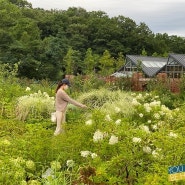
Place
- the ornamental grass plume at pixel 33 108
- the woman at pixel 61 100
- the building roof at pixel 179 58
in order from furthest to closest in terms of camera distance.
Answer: the building roof at pixel 179 58 < the ornamental grass plume at pixel 33 108 < the woman at pixel 61 100

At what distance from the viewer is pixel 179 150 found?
15.7 ft

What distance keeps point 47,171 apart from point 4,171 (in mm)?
672

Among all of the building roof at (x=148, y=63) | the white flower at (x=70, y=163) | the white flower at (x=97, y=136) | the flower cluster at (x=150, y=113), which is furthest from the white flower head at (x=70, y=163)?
the building roof at (x=148, y=63)

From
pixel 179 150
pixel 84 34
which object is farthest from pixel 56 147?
pixel 84 34

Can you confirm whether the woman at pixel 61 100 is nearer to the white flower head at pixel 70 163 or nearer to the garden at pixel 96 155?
the garden at pixel 96 155

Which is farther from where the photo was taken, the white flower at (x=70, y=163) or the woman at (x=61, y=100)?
the woman at (x=61, y=100)

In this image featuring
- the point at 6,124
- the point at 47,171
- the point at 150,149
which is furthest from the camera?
the point at 6,124

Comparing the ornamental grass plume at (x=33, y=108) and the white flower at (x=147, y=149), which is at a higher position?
the white flower at (x=147, y=149)

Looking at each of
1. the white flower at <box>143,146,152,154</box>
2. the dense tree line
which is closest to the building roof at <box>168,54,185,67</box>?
the dense tree line

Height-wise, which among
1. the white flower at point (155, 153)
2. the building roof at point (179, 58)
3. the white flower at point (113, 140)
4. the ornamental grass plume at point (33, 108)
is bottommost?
the ornamental grass plume at point (33, 108)

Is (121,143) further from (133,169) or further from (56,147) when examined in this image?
(56,147)

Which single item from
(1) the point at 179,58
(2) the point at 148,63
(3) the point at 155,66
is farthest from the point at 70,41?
(1) the point at 179,58

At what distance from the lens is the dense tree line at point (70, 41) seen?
40438mm

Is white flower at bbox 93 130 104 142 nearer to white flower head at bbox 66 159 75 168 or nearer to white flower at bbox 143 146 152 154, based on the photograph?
white flower head at bbox 66 159 75 168
